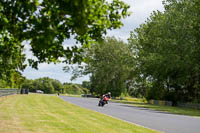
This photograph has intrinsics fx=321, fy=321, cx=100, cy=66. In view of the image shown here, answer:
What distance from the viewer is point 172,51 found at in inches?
1900

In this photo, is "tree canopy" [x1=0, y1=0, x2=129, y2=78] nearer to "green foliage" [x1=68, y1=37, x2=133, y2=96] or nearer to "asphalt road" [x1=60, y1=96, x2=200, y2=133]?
"asphalt road" [x1=60, y1=96, x2=200, y2=133]

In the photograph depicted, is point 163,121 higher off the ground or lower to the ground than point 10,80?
lower

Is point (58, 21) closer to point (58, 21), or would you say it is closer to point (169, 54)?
point (58, 21)

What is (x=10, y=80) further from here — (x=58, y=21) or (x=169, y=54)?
(x=58, y=21)

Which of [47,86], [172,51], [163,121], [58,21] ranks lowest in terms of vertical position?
[163,121]

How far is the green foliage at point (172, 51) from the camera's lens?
4588 cm

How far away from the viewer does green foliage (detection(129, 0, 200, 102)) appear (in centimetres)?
4588

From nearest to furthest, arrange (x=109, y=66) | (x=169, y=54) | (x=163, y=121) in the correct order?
(x=163, y=121)
(x=169, y=54)
(x=109, y=66)

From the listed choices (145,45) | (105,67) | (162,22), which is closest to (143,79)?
(145,45)

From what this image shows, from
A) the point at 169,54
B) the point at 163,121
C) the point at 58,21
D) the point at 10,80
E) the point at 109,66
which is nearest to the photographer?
the point at 58,21

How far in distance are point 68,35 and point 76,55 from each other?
0.69 metres

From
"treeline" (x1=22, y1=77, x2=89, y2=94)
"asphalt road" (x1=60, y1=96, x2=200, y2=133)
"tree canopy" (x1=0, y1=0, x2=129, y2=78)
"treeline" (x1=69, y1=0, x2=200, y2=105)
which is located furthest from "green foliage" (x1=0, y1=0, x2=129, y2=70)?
"treeline" (x1=22, y1=77, x2=89, y2=94)

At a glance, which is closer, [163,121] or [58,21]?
[58,21]

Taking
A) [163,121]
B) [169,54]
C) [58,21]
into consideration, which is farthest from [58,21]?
[169,54]
